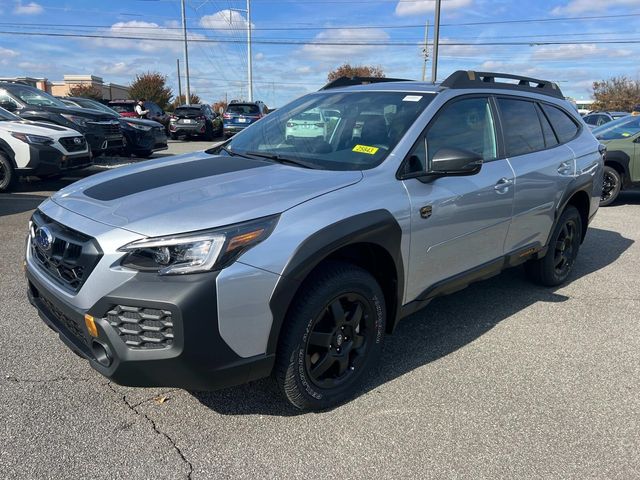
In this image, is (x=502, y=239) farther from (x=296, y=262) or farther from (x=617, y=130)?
(x=617, y=130)

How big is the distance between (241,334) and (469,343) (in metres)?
1.99

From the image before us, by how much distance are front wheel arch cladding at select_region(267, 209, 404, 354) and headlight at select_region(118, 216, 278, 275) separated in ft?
0.89

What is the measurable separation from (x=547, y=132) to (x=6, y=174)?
8004 millimetres

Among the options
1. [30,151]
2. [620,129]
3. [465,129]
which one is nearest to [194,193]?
[465,129]

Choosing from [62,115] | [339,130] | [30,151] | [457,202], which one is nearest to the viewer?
[457,202]

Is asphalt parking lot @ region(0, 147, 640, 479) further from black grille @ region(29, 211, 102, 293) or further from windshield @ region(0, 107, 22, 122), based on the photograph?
windshield @ region(0, 107, 22, 122)

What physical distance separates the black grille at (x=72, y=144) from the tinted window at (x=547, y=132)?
24.7 ft

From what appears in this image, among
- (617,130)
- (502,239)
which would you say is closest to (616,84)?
(617,130)

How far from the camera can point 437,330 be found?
3912 millimetres

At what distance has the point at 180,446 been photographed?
8.33ft

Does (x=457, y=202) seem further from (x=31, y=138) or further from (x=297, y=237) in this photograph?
(x=31, y=138)

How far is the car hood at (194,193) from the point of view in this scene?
7.79ft

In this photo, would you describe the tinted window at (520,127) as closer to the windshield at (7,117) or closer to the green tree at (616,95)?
the windshield at (7,117)

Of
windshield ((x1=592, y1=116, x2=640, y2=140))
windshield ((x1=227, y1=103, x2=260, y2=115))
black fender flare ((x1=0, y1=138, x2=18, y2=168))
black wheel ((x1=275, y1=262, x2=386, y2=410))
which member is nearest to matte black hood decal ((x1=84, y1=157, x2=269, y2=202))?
black wheel ((x1=275, y1=262, x2=386, y2=410))
